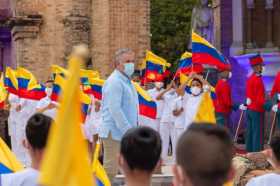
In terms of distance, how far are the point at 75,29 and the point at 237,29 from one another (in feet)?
16.2

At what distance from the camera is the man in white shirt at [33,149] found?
5.58 metres

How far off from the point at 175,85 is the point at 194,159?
16.6m

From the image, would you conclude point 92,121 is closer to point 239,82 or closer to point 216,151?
point 239,82

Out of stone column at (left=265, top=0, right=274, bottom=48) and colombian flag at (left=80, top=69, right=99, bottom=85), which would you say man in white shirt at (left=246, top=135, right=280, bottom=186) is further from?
stone column at (left=265, top=0, right=274, bottom=48)

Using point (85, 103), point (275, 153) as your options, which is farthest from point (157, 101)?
point (275, 153)

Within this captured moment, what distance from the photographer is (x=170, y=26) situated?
51000 millimetres

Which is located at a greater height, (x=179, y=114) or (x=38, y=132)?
(x=38, y=132)

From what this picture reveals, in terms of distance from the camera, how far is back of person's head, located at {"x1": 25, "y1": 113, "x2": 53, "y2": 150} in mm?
5777

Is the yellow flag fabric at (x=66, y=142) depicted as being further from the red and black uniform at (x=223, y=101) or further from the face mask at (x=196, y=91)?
the red and black uniform at (x=223, y=101)

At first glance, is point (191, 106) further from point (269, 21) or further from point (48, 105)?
point (269, 21)

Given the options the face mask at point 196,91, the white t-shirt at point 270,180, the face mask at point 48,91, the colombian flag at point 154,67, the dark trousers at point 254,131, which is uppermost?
the white t-shirt at point 270,180

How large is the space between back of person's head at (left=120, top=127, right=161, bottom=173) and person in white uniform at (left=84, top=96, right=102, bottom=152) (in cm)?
1456

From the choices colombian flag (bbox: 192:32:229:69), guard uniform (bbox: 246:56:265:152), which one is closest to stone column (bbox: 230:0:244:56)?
guard uniform (bbox: 246:56:265:152)

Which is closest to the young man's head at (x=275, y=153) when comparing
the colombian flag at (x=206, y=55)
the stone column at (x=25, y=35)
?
the colombian flag at (x=206, y=55)
